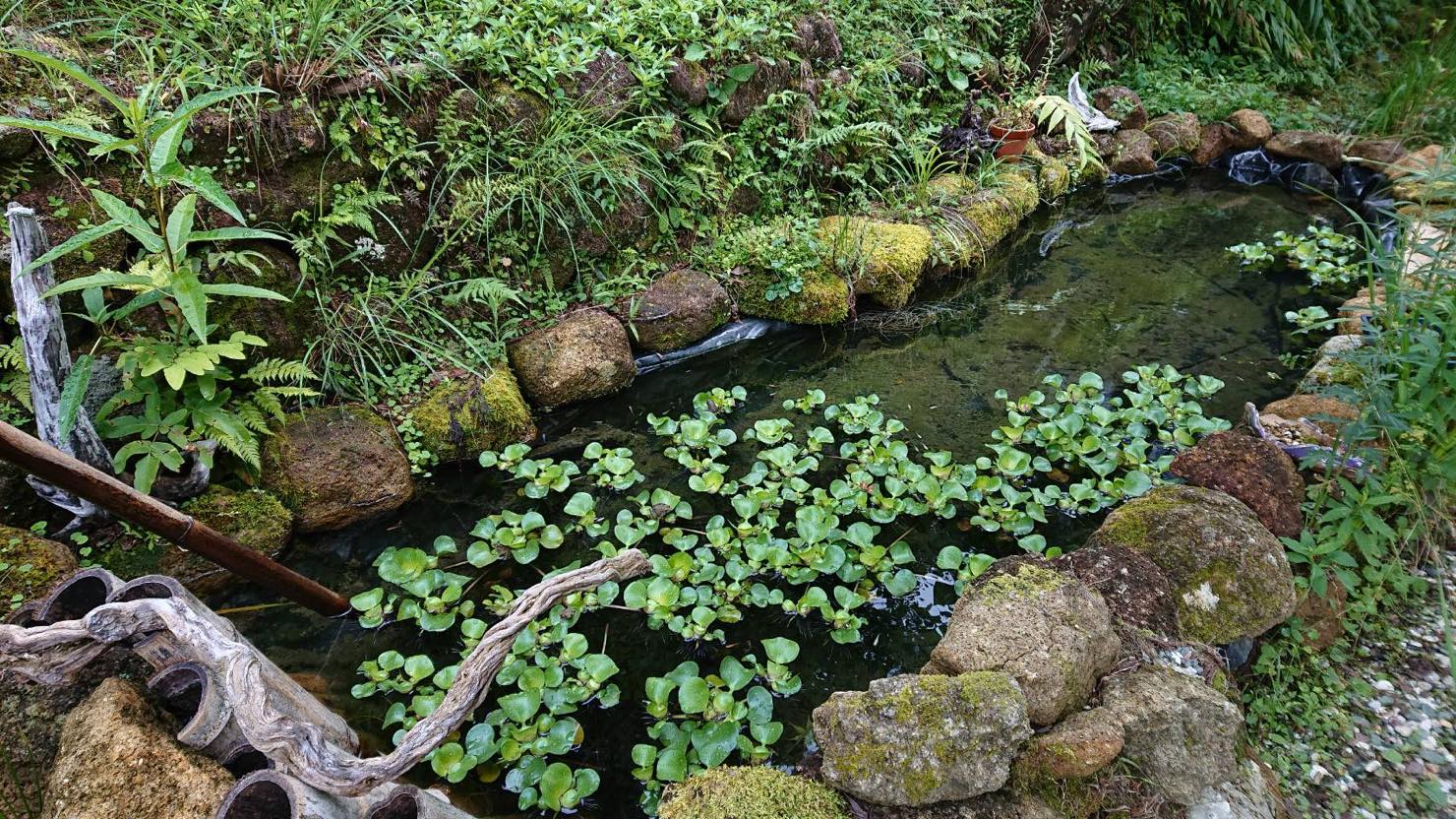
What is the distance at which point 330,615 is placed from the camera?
9.65 feet

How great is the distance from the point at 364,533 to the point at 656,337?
2.01 meters

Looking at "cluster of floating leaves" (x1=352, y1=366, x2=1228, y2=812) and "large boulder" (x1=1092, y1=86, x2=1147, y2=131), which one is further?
"large boulder" (x1=1092, y1=86, x2=1147, y2=131)

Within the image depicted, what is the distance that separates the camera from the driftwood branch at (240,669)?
1752 mm

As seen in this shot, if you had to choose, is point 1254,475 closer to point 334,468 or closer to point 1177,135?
point 334,468

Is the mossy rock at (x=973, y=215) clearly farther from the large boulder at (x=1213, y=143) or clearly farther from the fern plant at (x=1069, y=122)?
the large boulder at (x=1213, y=143)

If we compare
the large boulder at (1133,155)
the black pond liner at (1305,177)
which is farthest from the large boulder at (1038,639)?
the large boulder at (1133,155)

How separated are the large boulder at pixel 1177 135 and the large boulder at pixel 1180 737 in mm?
7329

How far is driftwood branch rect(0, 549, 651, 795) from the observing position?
175cm

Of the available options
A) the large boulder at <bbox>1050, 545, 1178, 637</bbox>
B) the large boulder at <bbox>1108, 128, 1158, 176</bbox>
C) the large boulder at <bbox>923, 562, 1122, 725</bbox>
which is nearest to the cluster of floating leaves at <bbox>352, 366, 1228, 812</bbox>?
the large boulder at <bbox>1050, 545, 1178, 637</bbox>

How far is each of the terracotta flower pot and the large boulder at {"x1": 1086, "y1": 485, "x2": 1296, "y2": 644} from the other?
4.74 meters

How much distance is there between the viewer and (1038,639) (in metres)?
2.10

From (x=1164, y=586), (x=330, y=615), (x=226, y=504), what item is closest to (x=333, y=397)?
(x=226, y=504)

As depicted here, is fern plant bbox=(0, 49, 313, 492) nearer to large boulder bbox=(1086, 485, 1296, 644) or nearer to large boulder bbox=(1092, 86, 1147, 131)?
large boulder bbox=(1086, 485, 1296, 644)

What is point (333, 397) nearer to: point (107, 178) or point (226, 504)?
point (226, 504)
